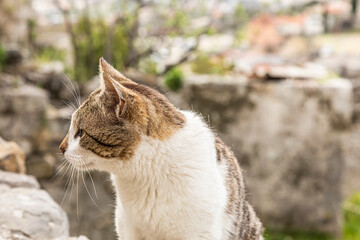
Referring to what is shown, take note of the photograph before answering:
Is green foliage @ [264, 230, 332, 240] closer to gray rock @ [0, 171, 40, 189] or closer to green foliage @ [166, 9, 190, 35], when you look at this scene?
green foliage @ [166, 9, 190, 35]

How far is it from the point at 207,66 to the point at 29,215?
19.4ft

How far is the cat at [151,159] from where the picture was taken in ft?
7.98

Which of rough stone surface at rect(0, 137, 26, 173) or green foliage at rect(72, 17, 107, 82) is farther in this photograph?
green foliage at rect(72, 17, 107, 82)

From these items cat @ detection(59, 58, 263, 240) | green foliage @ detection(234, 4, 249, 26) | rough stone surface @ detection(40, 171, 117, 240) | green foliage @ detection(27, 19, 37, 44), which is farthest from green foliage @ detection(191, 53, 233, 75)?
cat @ detection(59, 58, 263, 240)

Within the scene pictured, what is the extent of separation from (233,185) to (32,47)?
9377 mm

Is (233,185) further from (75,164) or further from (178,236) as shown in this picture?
(75,164)

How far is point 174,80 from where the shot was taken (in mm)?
7652

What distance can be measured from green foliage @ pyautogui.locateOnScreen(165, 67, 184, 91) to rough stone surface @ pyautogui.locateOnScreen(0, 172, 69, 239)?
14.4ft

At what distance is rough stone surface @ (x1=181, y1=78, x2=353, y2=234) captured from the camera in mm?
7453

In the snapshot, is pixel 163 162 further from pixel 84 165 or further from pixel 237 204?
pixel 237 204

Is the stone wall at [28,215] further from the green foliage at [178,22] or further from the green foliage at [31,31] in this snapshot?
the green foliage at [31,31]

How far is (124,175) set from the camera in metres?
2.51

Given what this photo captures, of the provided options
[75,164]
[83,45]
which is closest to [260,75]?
[83,45]

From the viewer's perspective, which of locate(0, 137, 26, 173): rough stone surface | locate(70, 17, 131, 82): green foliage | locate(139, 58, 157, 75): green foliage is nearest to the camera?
locate(0, 137, 26, 173): rough stone surface
